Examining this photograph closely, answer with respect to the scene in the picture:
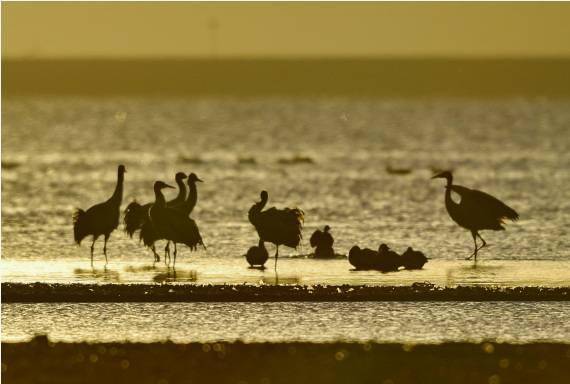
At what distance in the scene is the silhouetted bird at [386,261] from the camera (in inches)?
846

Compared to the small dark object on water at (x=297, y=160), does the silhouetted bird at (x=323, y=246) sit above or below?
below

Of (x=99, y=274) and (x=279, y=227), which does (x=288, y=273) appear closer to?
(x=279, y=227)

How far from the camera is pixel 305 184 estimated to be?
49031 millimetres

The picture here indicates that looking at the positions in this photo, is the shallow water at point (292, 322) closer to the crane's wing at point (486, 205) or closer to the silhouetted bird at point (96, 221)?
the silhouetted bird at point (96, 221)

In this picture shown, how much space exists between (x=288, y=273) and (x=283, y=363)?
7511mm

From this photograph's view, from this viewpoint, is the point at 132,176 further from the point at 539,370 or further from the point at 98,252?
the point at 539,370

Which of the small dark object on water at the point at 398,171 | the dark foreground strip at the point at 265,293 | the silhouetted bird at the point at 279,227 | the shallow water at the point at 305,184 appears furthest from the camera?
the small dark object on water at the point at 398,171

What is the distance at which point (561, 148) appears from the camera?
81.8 meters

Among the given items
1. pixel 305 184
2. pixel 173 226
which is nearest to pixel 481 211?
pixel 173 226

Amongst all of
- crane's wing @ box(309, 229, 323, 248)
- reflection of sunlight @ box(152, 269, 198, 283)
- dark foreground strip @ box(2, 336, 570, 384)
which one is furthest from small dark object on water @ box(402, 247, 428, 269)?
dark foreground strip @ box(2, 336, 570, 384)

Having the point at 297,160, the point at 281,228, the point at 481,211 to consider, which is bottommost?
the point at 281,228

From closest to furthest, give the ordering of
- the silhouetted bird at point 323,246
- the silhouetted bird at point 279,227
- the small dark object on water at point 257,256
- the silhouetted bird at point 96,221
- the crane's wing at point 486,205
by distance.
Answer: the small dark object on water at point 257,256
the silhouetted bird at point 279,227
the silhouetted bird at point 96,221
the silhouetted bird at point 323,246
the crane's wing at point 486,205

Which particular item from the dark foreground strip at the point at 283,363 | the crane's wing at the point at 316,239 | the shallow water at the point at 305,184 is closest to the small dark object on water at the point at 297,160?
the shallow water at the point at 305,184

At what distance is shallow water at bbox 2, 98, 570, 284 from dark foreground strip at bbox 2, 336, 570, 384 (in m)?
5.75
